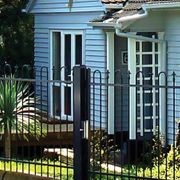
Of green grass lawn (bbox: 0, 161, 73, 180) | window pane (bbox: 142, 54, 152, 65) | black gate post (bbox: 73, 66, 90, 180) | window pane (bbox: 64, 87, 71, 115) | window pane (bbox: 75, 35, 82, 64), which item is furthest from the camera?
window pane (bbox: 75, 35, 82, 64)

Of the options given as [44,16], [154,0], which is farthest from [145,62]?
[44,16]

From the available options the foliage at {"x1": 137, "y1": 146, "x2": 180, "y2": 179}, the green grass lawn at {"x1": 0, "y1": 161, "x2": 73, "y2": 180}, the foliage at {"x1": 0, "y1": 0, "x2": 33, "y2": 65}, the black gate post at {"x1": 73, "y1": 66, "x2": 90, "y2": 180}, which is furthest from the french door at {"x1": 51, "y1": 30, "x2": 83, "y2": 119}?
the black gate post at {"x1": 73, "y1": 66, "x2": 90, "y2": 180}

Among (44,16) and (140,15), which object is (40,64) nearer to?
(44,16)

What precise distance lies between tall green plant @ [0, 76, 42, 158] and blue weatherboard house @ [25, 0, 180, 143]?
2.61m

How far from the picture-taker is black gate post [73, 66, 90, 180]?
755cm

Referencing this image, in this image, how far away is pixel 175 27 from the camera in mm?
14016

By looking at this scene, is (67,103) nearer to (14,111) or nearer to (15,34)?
(14,111)

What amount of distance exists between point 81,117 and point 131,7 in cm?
748

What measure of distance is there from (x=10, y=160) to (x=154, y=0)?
20.6 feet

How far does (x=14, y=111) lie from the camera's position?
9.29 meters

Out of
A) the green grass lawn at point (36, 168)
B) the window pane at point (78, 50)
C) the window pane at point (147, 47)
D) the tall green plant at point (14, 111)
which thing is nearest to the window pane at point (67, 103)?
the tall green plant at point (14, 111)

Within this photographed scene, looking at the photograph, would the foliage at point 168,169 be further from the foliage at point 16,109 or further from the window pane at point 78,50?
the window pane at point 78,50

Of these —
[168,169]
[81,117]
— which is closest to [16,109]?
[81,117]

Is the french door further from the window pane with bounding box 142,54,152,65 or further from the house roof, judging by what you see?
the window pane with bounding box 142,54,152,65
